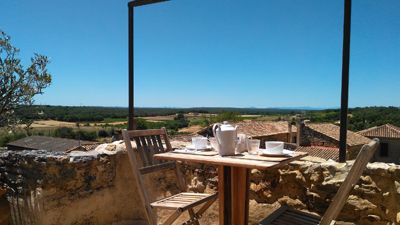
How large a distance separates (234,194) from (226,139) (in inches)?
14.3

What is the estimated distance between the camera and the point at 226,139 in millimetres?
2045

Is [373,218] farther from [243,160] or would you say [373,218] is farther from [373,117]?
[373,117]

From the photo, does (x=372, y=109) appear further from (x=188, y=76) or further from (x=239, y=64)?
(x=188, y=76)

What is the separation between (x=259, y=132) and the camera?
20.3 meters

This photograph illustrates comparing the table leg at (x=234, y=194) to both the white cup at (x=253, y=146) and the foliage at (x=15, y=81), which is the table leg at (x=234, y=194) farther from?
the foliage at (x=15, y=81)

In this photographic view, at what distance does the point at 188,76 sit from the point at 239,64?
514cm

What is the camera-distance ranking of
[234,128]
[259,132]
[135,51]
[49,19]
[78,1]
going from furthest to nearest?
[259,132] < [49,19] < [78,1] < [135,51] < [234,128]

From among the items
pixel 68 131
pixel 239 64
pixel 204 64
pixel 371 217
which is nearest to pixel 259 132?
pixel 204 64

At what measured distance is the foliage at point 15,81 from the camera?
24.2ft

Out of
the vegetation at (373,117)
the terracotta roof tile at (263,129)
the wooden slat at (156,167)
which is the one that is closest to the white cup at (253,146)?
the wooden slat at (156,167)

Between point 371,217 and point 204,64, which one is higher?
point 204,64

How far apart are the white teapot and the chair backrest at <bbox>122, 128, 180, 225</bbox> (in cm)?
60

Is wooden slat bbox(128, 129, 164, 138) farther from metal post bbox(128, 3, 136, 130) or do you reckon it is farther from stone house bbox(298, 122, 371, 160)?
stone house bbox(298, 122, 371, 160)

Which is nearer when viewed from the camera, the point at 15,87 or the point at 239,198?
the point at 239,198
